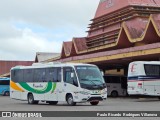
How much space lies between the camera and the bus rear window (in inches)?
1235

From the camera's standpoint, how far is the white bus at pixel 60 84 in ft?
79.1

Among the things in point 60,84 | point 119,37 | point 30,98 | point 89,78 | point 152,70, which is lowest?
point 30,98

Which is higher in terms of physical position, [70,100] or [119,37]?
[119,37]

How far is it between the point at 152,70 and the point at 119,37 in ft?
47.5

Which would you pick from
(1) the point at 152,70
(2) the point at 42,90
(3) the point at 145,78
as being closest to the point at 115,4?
(1) the point at 152,70

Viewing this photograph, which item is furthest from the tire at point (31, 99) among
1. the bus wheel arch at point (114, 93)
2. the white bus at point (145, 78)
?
the bus wheel arch at point (114, 93)

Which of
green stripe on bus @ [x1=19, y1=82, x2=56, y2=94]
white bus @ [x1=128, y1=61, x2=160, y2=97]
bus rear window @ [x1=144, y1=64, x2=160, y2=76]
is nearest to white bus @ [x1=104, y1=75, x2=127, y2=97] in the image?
white bus @ [x1=128, y1=61, x2=160, y2=97]

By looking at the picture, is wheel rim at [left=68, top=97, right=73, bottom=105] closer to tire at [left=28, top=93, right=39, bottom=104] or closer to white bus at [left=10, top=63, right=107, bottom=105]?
white bus at [left=10, top=63, right=107, bottom=105]

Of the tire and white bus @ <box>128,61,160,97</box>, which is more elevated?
white bus @ <box>128,61,160,97</box>

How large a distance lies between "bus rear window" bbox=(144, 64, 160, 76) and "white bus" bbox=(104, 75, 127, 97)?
1174 centimetres

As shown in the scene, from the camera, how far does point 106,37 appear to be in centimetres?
6328

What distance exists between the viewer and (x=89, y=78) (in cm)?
2442

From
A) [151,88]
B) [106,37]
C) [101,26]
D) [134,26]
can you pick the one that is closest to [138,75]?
[151,88]

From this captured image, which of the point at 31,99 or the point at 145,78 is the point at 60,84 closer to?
the point at 31,99
